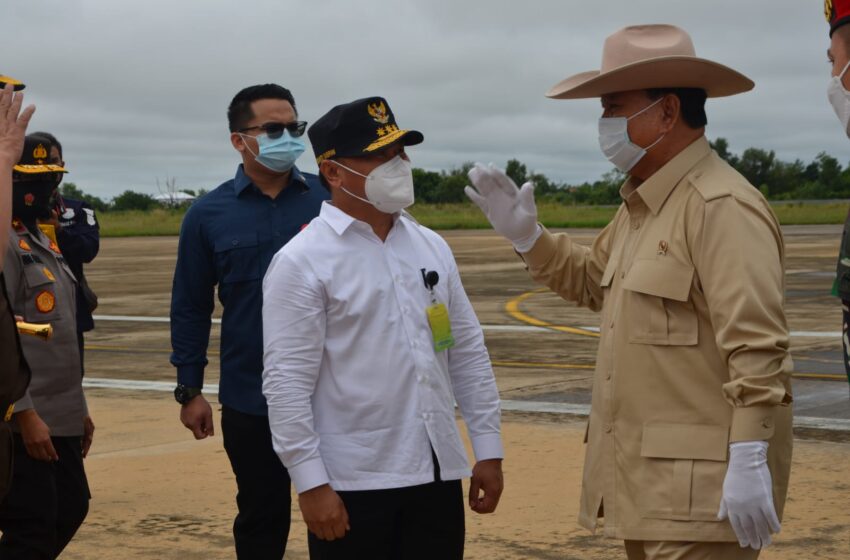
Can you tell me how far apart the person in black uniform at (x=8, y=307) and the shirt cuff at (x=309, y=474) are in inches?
33.8

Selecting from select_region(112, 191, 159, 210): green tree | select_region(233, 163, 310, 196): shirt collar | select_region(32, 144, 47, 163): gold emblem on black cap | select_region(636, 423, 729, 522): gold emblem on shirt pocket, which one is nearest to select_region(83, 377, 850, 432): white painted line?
select_region(233, 163, 310, 196): shirt collar

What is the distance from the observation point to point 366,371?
3.79 metres

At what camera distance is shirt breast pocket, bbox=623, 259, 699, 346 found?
139 inches

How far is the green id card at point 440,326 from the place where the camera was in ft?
12.8

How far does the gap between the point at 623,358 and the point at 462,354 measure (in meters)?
0.65

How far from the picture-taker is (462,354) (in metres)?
4.12

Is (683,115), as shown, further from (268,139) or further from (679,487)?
(268,139)

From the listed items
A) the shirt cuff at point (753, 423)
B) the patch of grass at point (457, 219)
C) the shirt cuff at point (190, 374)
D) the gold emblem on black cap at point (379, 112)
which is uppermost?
the gold emblem on black cap at point (379, 112)

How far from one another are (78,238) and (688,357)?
13.5 ft

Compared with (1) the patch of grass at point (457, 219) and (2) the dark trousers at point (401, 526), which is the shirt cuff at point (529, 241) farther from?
(1) the patch of grass at point (457, 219)

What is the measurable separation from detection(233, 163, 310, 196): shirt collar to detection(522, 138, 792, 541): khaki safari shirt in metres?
1.91

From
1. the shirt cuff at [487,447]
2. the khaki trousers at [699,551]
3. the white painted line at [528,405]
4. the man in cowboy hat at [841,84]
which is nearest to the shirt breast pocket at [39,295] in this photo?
the shirt cuff at [487,447]

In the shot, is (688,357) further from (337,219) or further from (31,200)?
(31,200)

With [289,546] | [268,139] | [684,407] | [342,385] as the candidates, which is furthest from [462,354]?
[289,546]
